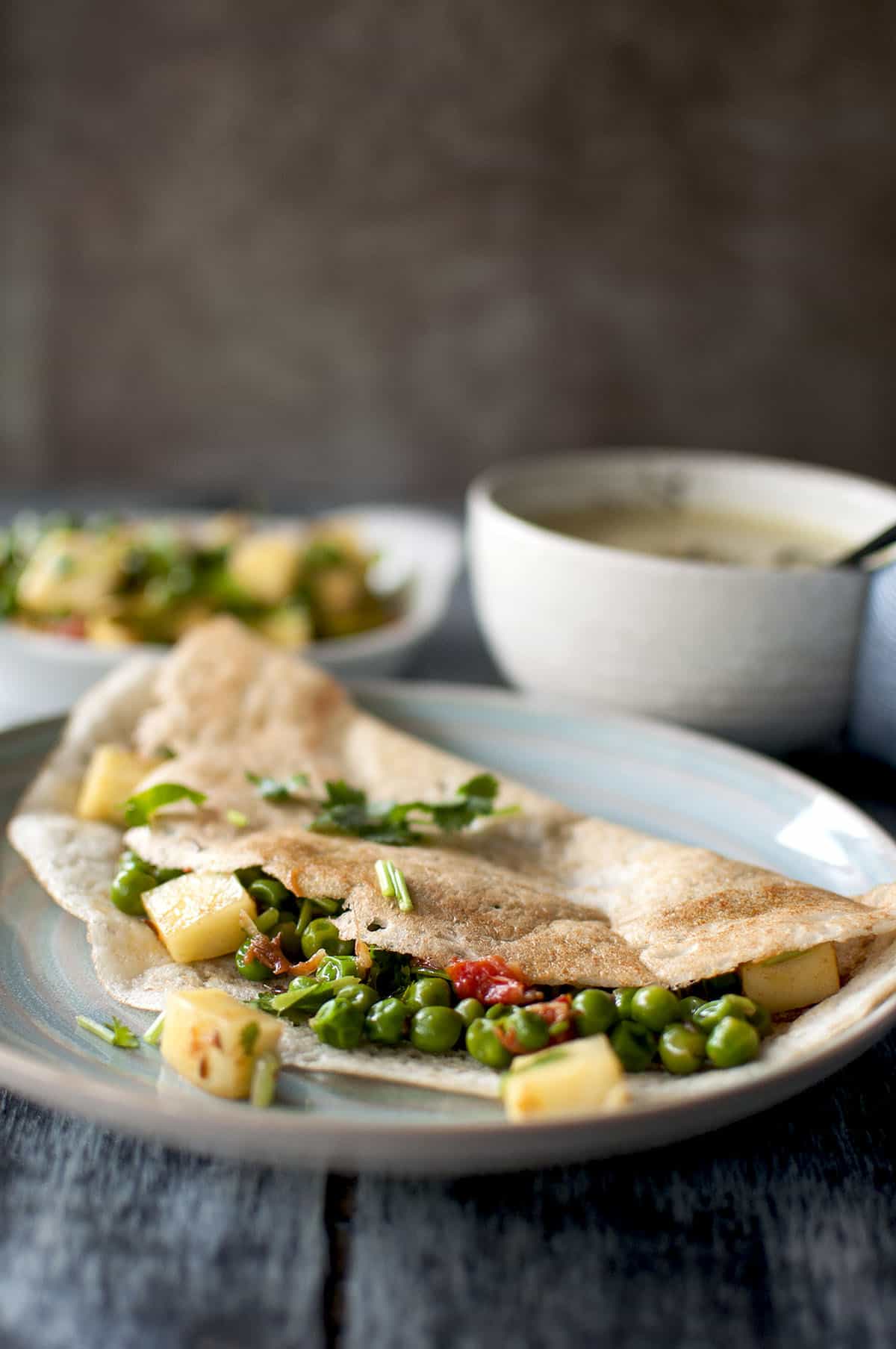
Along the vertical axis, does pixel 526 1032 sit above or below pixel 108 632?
above

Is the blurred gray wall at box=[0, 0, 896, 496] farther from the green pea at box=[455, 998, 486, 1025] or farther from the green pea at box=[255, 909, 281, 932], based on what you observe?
the green pea at box=[455, 998, 486, 1025]

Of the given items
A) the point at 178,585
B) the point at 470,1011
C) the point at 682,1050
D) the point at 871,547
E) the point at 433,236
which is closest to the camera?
the point at 682,1050

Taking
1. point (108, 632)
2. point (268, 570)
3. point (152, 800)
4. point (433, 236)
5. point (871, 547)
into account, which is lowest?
point (108, 632)

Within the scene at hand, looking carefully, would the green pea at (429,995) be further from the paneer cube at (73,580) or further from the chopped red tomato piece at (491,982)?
the paneer cube at (73,580)

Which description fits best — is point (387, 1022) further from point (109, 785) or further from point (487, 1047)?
point (109, 785)

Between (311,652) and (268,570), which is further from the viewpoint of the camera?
(268,570)

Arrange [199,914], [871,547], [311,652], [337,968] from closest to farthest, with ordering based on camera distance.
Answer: [337,968] < [199,914] < [871,547] < [311,652]

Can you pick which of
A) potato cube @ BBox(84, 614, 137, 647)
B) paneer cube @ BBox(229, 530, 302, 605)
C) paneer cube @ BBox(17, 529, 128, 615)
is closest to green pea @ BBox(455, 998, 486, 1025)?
potato cube @ BBox(84, 614, 137, 647)

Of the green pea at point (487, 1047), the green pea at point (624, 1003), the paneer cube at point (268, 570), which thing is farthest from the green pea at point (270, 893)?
the paneer cube at point (268, 570)

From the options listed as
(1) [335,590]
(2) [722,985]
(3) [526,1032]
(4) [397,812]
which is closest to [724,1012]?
(2) [722,985]
